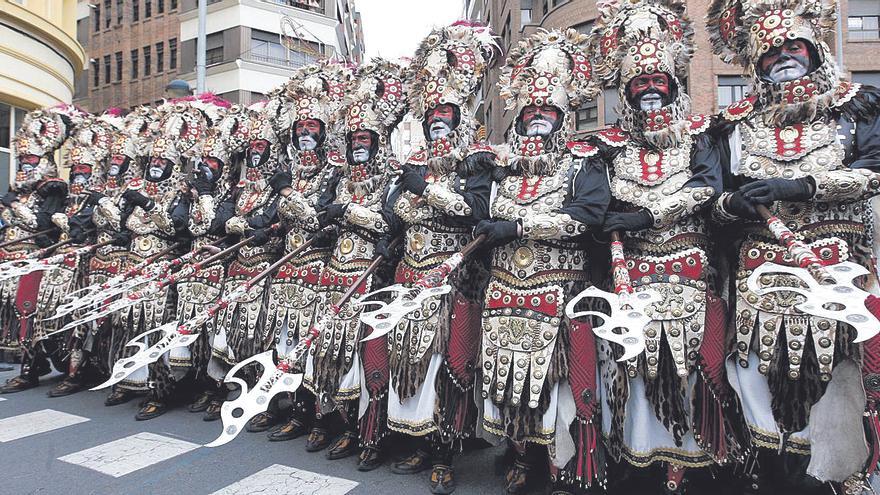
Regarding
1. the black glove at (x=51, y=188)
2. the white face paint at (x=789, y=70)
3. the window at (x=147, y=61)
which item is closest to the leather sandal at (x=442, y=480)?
the white face paint at (x=789, y=70)

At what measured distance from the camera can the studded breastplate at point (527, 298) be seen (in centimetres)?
280

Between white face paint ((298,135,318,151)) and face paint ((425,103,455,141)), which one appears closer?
face paint ((425,103,455,141))

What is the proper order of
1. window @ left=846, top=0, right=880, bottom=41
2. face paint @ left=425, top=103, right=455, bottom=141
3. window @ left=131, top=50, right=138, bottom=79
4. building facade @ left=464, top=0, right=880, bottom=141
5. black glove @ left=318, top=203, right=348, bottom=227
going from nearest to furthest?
1. face paint @ left=425, top=103, right=455, bottom=141
2. black glove @ left=318, top=203, right=348, bottom=227
3. building facade @ left=464, top=0, right=880, bottom=141
4. window @ left=846, top=0, right=880, bottom=41
5. window @ left=131, top=50, right=138, bottom=79

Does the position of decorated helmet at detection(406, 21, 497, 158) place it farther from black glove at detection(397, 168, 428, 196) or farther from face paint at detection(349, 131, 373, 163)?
face paint at detection(349, 131, 373, 163)

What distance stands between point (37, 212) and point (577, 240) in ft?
19.4

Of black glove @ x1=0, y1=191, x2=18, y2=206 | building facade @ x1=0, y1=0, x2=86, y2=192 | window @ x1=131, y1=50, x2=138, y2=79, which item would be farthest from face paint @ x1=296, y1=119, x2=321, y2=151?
window @ x1=131, y1=50, x2=138, y2=79

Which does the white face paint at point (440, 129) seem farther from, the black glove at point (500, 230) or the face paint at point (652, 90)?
the face paint at point (652, 90)

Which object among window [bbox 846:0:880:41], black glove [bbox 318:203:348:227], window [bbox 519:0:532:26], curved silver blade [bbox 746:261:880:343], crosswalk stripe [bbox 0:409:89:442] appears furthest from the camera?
window [bbox 519:0:532:26]

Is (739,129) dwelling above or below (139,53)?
below

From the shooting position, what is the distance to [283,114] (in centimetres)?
456

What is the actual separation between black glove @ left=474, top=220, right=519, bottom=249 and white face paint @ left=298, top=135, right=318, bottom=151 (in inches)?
73.3

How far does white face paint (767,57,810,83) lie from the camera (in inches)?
102

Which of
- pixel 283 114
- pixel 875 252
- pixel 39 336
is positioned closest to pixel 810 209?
pixel 875 252

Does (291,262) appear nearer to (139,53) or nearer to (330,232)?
(330,232)
